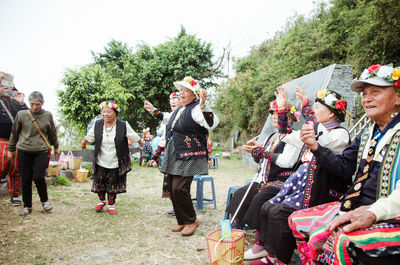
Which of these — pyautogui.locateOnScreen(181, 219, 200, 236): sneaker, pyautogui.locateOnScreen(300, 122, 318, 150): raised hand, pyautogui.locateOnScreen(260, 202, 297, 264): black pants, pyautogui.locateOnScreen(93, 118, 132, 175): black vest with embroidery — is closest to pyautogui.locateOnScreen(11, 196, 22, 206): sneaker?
pyautogui.locateOnScreen(93, 118, 132, 175): black vest with embroidery

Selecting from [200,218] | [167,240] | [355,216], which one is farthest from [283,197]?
[200,218]

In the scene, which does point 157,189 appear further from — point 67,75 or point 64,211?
point 67,75

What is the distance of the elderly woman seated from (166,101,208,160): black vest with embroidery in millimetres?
1729

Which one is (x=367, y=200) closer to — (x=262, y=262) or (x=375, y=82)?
(x=375, y=82)

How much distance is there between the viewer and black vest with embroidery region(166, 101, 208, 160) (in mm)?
3508

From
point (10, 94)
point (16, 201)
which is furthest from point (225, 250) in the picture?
point (10, 94)

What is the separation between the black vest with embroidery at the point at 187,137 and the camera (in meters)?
3.51

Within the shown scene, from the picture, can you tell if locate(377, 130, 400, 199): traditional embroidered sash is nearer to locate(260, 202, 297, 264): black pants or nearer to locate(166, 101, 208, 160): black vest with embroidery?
locate(260, 202, 297, 264): black pants

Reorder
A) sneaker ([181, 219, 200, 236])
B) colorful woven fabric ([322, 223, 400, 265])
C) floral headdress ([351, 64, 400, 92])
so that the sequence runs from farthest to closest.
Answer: sneaker ([181, 219, 200, 236]) < floral headdress ([351, 64, 400, 92]) < colorful woven fabric ([322, 223, 400, 265])

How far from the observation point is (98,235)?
3.42 metres

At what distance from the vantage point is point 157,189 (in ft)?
21.2

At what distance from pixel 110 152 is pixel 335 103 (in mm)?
3343

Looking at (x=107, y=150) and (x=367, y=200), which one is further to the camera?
(x=107, y=150)

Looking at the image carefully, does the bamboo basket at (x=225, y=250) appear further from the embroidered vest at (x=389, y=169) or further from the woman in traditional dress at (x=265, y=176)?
the embroidered vest at (x=389, y=169)
